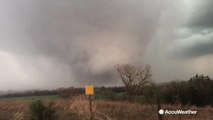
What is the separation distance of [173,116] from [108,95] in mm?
20986

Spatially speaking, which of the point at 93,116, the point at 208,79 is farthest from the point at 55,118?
the point at 208,79

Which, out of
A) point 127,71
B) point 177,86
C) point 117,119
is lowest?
point 117,119

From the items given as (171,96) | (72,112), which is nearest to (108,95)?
(171,96)

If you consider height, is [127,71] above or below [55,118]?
above

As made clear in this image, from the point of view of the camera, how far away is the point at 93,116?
15617 mm

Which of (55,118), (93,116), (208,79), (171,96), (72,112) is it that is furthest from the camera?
(208,79)

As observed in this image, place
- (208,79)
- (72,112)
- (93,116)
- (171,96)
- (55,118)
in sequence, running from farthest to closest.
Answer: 1. (208,79)
2. (171,96)
3. (72,112)
4. (55,118)
5. (93,116)

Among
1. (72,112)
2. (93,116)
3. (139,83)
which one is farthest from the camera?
(139,83)

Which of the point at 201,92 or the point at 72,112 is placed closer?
the point at 72,112

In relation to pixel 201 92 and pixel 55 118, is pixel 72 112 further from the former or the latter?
pixel 201 92

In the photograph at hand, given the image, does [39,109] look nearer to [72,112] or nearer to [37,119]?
[37,119]

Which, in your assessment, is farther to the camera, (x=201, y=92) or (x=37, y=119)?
Result: (x=201, y=92)

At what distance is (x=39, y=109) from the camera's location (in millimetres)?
16531

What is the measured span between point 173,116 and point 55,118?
277 inches
